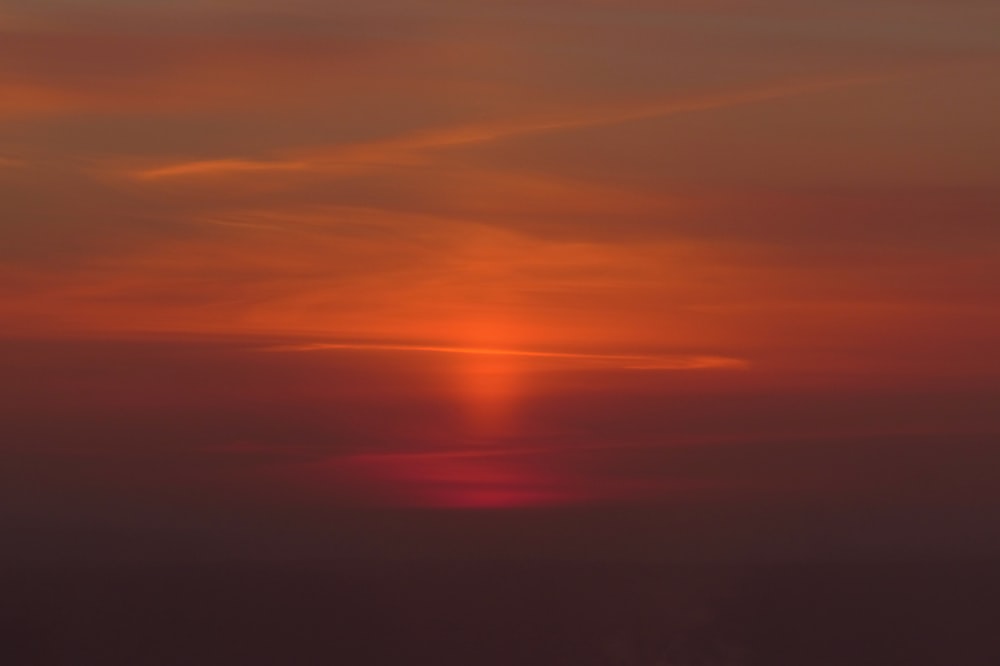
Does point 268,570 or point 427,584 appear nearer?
point 427,584

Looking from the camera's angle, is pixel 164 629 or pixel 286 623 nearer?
pixel 164 629

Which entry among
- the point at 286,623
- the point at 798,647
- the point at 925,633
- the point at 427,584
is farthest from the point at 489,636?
the point at 925,633

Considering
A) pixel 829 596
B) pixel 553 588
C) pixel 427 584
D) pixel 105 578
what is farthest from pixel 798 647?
pixel 105 578

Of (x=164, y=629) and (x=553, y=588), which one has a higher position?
(x=553, y=588)

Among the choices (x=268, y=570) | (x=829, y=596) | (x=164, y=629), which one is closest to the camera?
(x=164, y=629)

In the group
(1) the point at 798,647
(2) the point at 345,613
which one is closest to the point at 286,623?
(2) the point at 345,613

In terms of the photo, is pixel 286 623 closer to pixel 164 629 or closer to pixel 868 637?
pixel 164 629

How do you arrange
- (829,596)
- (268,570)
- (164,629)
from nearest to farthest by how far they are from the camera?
(164,629) → (829,596) → (268,570)

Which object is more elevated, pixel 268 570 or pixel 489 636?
pixel 268 570

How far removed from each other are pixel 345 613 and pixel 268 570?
102 inches

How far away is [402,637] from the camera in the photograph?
38.5 metres

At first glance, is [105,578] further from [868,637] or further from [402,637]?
[868,637]

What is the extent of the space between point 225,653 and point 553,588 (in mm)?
8053

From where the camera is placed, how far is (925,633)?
37531mm
